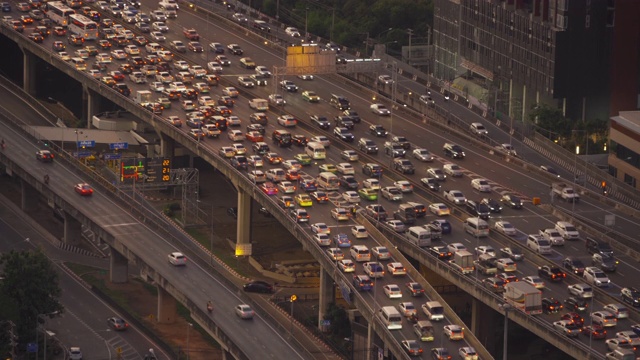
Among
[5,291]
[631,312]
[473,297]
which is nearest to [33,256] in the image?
[5,291]

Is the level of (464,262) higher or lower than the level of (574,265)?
lower

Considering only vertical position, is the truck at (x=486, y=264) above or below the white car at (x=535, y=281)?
below

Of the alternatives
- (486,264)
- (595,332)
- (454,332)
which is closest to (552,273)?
(486,264)

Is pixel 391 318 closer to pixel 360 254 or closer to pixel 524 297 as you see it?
pixel 524 297

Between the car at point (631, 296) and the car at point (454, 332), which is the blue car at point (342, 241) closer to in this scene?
the car at point (454, 332)

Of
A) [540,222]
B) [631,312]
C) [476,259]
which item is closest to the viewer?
[631,312]

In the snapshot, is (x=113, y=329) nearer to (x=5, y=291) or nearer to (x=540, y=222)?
(x=5, y=291)

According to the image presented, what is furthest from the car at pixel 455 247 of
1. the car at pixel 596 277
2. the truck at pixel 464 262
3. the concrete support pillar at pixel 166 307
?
the concrete support pillar at pixel 166 307
